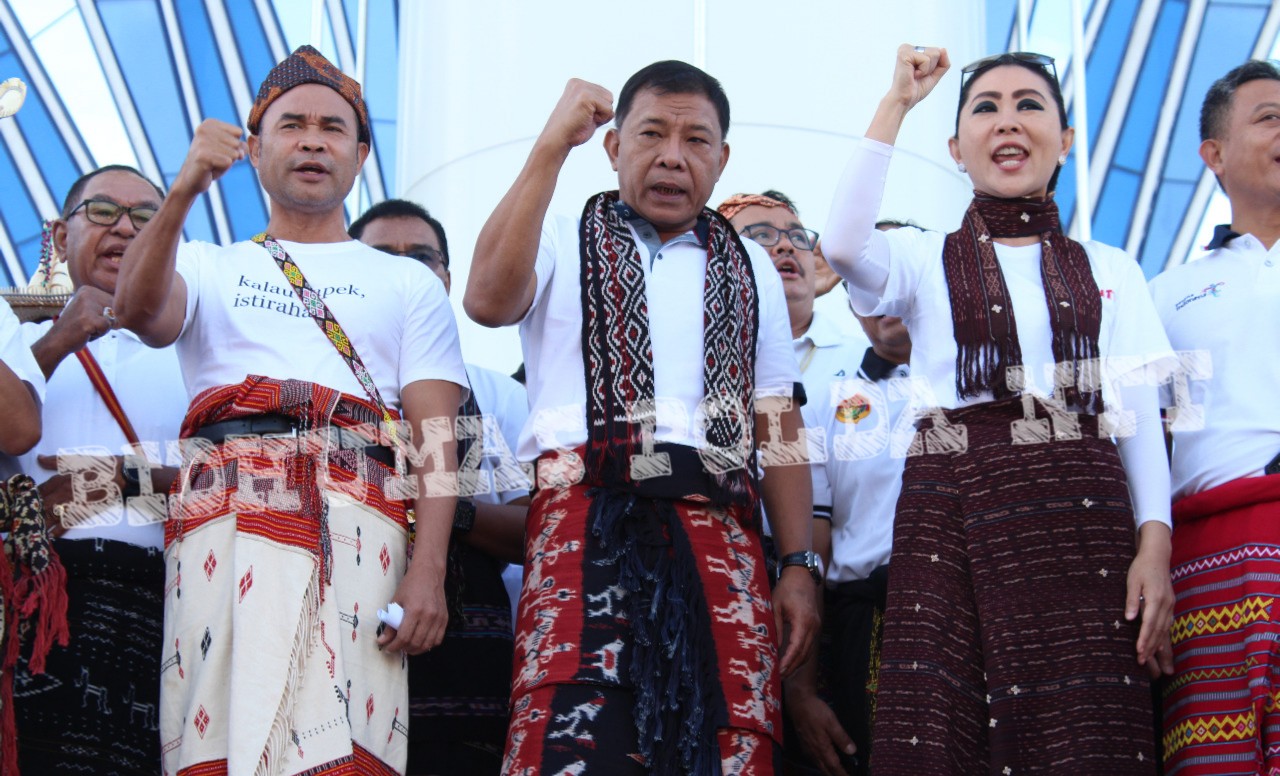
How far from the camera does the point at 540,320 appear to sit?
11.7 feet

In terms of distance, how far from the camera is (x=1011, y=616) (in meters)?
3.27

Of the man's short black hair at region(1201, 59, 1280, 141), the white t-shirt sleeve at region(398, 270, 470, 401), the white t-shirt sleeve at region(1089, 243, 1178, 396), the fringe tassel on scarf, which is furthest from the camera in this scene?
the man's short black hair at region(1201, 59, 1280, 141)

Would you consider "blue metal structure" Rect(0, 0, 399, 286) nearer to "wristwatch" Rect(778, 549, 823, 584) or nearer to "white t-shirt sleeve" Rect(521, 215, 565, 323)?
"white t-shirt sleeve" Rect(521, 215, 565, 323)

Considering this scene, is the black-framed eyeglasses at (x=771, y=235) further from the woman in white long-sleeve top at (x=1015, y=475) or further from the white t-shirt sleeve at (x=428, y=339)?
the white t-shirt sleeve at (x=428, y=339)

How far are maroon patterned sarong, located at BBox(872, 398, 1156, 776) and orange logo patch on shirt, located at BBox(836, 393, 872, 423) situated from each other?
35.6 inches

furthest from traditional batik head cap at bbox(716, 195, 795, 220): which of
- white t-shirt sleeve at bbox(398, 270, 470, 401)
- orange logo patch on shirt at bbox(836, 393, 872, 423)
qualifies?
white t-shirt sleeve at bbox(398, 270, 470, 401)

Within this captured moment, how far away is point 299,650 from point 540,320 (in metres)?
0.90

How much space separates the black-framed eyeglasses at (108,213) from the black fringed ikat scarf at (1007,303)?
2160 millimetres

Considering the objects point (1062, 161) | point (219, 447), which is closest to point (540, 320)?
point (219, 447)

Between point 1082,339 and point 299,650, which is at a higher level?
→ point 1082,339

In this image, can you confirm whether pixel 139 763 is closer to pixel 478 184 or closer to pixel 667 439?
pixel 667 439

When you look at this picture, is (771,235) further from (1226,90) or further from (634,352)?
(634,352)

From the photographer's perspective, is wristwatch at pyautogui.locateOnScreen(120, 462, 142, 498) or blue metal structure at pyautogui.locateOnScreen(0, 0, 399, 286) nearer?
wristwatch at pyautogui.locateOnScreen(120, 462, 142, 498)

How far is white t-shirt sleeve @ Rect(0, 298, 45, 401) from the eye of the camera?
12.0 ft
